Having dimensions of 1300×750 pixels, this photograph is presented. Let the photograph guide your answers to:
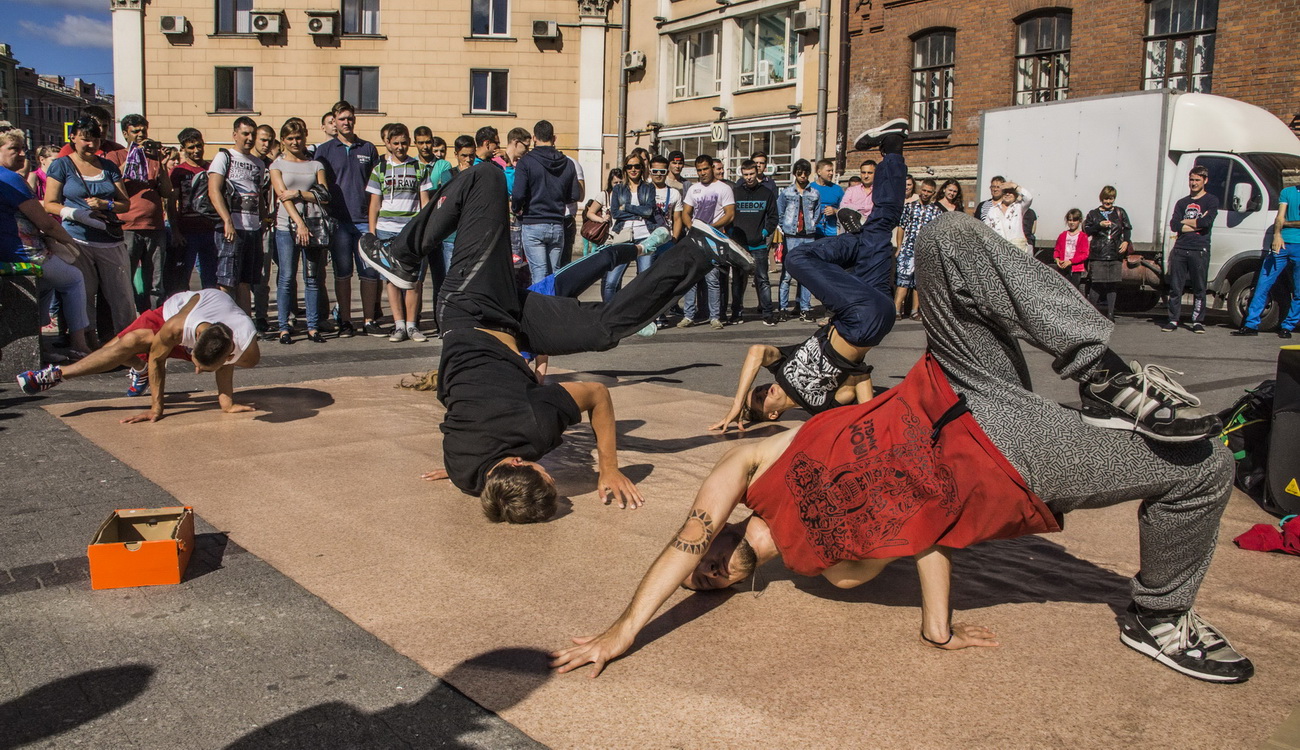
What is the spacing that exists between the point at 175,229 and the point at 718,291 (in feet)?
19.5

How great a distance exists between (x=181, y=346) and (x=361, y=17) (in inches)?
1139

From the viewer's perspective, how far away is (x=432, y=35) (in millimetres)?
32438

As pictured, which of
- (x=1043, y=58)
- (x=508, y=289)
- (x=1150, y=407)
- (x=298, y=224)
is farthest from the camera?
(x=1043, y=58)

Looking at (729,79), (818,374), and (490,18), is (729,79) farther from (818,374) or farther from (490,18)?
(818,374)

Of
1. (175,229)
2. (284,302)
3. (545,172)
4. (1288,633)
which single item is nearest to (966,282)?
(1288,633)

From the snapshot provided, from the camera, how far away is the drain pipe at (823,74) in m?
24.7

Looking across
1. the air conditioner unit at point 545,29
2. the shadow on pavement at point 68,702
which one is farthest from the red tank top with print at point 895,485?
the air conditioner unit at point 545,29

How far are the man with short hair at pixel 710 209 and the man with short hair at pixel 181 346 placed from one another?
237 inches

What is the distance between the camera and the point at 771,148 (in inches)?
1085

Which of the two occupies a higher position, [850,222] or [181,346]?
[850,222]

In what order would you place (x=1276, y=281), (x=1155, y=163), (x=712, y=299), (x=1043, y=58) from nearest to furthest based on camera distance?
1. (x=1276, y=281)
2. (x=712, y=299)
3. (x=1155, y=163)
4. (x=1043, y=58)

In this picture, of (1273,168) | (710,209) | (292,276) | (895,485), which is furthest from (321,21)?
(895,485)

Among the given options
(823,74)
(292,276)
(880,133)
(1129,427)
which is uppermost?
(823,74)

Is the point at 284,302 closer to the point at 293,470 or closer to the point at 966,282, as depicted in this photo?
the point at 293,470
